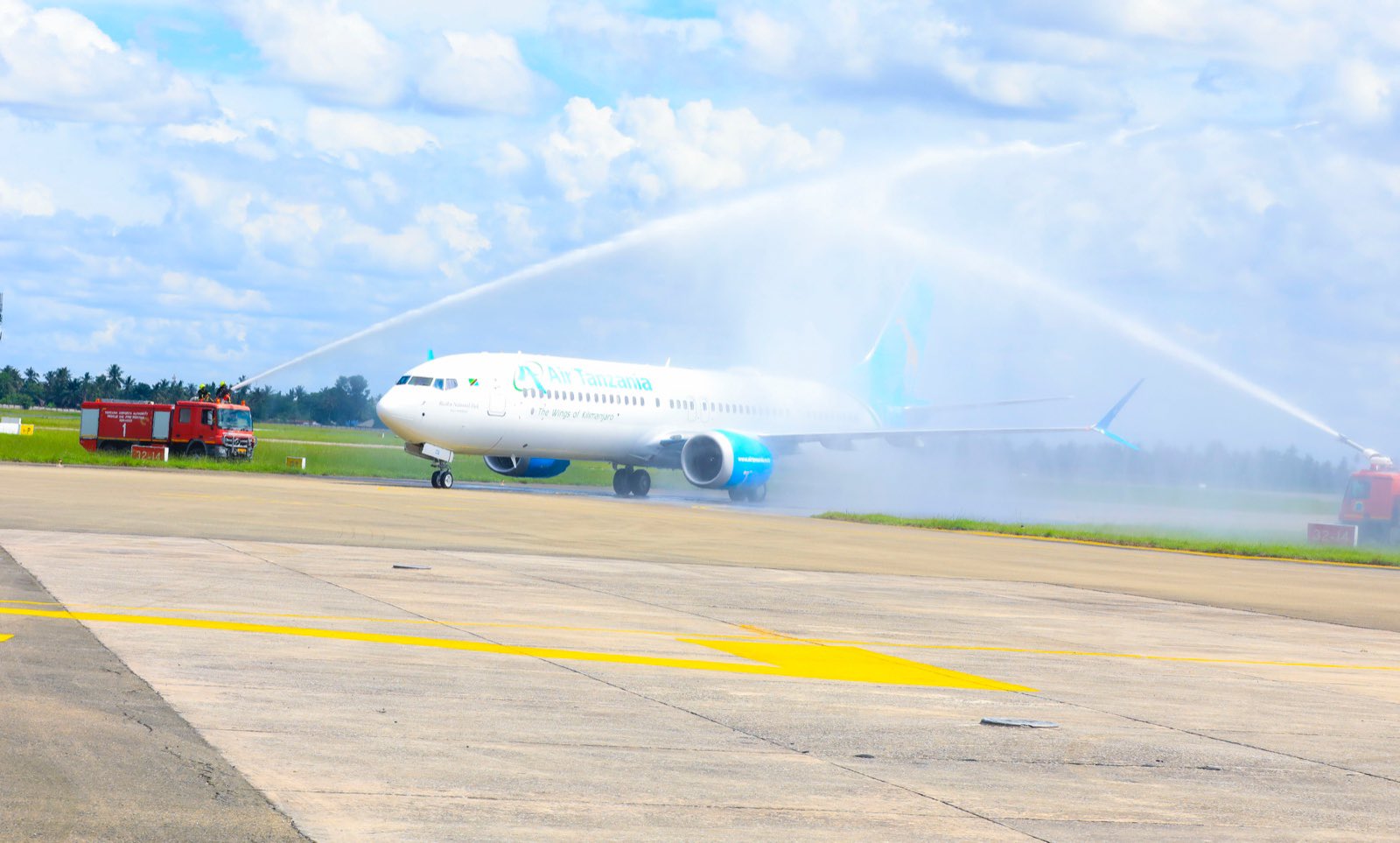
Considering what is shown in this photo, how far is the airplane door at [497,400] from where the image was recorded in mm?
42125

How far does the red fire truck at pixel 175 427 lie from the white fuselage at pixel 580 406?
18.5m

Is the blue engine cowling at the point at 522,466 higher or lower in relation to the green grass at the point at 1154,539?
higher

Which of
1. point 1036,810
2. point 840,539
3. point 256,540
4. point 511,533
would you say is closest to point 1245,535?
point 840,539

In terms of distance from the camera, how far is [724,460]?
148 feet

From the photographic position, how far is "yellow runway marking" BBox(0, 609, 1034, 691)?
1197 centimetres

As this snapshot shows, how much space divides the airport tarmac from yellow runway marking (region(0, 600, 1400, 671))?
7cm

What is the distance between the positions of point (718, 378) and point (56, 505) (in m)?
28.8

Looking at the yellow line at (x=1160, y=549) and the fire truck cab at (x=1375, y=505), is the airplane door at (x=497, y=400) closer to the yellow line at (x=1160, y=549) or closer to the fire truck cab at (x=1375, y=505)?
the yellow line at (x=1160, y=549)

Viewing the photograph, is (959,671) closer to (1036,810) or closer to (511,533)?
(1036,810)

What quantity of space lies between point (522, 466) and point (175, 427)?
18152 mm

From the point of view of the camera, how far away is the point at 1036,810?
753 centimetres

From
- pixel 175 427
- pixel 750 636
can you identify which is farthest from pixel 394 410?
pixel 750 636

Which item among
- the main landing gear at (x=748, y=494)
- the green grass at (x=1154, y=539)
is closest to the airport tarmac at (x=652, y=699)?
the green grass at (x=1154, y=539)

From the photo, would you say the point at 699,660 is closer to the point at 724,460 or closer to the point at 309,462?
→ the point at 724,460
